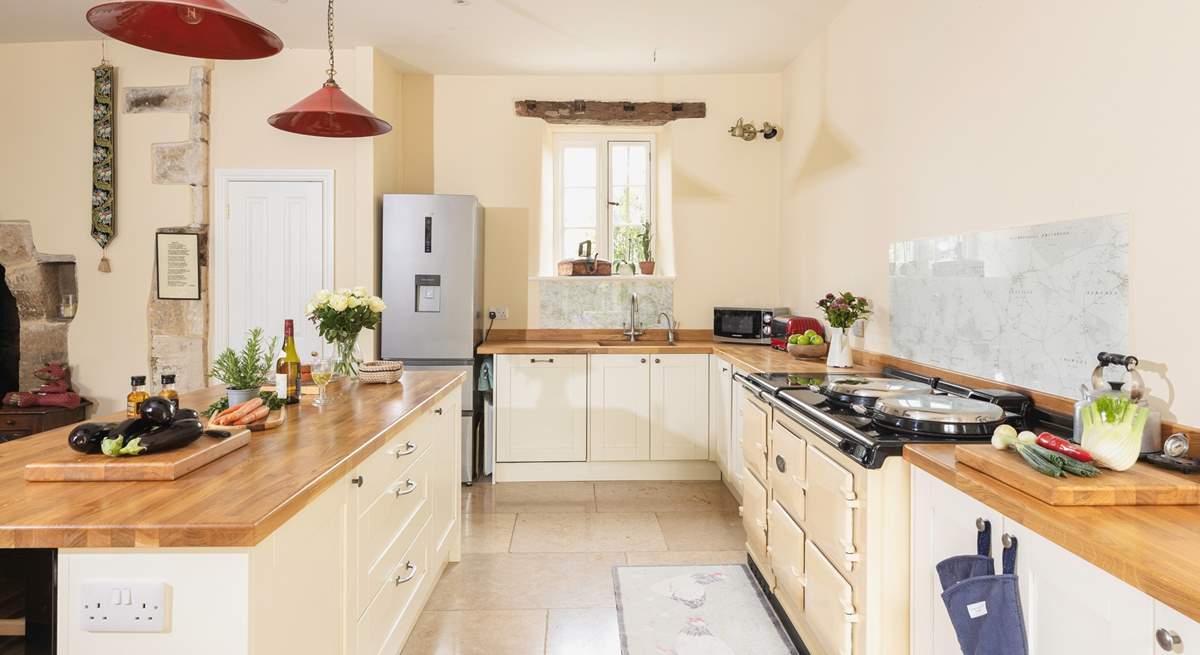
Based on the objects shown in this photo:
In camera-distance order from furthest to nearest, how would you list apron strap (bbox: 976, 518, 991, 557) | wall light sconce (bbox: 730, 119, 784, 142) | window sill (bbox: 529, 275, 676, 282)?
window sill (bbox: 529, 275, 676, 282) → wall light sconce (bbox: 730, 119, 784, 142) → apron strap (bbox: 976, 518, 991, 557)

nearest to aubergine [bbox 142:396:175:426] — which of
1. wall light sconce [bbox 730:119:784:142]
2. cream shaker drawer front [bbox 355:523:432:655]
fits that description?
cream shaker drawer front [bbox 355:523:432:655]

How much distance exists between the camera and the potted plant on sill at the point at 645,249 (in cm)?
511

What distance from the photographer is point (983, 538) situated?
1.44 metres

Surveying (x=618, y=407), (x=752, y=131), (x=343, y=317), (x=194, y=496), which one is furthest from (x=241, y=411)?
(x=752, y=131)

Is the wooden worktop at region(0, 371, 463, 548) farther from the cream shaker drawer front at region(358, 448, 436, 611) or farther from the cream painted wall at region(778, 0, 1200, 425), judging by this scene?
the cream painted wall at region(778, 0, 1200, 425)

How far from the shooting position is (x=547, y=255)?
17.0 ft

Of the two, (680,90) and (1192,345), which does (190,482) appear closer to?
(1192,345)

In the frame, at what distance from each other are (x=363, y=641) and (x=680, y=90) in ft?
14.7

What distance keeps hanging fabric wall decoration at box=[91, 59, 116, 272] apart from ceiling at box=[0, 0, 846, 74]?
0.30 meters

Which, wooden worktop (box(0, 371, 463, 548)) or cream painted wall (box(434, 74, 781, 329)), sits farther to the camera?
cream painted wall (box(434, 74, 781, 329))

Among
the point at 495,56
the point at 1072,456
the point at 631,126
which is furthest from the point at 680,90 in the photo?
the point at 1072,456

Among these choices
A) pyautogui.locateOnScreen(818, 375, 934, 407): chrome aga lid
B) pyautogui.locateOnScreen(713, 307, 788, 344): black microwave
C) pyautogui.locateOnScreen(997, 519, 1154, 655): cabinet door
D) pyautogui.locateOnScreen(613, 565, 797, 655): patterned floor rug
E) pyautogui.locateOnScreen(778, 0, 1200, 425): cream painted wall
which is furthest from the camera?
pyautogui.locateOnScreen(713, 307, 788, 344): black microwave

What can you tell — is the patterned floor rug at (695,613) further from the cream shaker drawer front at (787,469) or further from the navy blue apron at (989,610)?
the navy blue apron at (989,610)

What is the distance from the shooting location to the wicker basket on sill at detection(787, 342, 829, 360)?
3.92 metres
